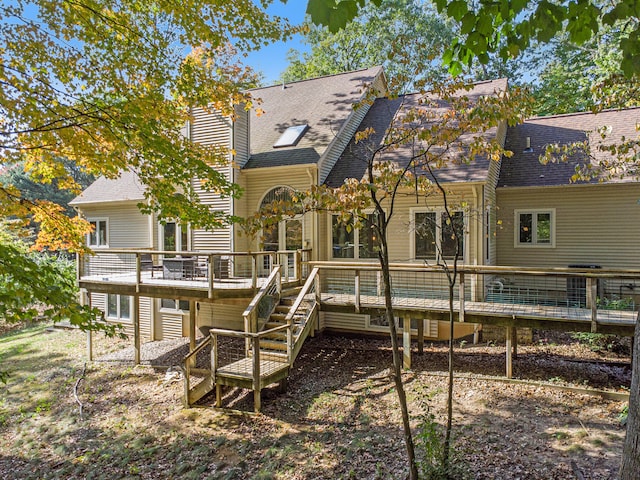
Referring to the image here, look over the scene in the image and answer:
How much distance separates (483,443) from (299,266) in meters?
6.40

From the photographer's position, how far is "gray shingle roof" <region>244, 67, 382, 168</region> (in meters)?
11.8

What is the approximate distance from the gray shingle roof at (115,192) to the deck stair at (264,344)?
6.97 m

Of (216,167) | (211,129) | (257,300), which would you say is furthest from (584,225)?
(211,129)

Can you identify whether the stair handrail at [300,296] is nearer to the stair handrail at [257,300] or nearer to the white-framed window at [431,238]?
the stair handrail at [257,300]

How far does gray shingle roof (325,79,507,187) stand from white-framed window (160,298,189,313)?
618 cm

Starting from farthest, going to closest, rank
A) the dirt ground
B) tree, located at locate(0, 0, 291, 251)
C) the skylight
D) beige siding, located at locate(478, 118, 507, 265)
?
1. the skylight
2. beige siding, located at locate(478, 118, 507, 265)
3. the dirt ground
4. tree, located at locate(0, 0, 291, 251)

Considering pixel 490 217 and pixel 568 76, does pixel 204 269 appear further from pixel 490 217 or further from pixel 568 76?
pixel 568 76

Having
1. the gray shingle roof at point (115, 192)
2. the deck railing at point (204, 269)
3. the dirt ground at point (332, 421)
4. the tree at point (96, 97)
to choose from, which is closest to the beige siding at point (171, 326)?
the deck railing at point (204, 269)

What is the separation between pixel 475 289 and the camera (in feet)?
32.1

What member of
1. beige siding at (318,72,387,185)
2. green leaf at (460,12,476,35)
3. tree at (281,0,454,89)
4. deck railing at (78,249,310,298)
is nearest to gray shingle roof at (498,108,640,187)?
beige siding at (318,72,387,185)

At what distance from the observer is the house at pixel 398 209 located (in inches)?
420

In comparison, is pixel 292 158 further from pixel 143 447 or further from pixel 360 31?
pixel 360 31

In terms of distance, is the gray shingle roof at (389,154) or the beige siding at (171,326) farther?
the beige siding at (171,326)

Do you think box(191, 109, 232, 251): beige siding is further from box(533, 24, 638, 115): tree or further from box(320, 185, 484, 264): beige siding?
box(533, 24, 638, 115): tree
